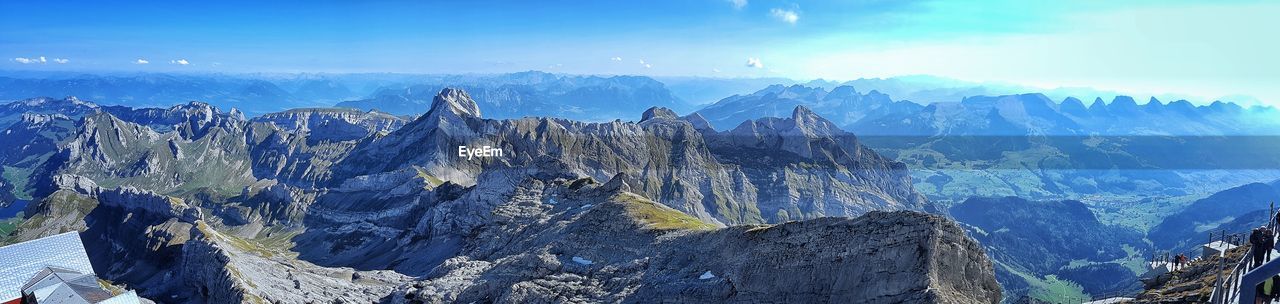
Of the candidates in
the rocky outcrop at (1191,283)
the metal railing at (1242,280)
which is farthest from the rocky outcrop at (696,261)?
the metal railing at (1242,280)

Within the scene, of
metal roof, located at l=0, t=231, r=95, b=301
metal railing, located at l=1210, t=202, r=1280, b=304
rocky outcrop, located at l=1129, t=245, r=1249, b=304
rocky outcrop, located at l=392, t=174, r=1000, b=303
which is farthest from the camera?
metal roof, located at l=0, t=231, r=95, b=301

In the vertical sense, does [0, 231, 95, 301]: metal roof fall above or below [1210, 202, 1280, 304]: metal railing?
below

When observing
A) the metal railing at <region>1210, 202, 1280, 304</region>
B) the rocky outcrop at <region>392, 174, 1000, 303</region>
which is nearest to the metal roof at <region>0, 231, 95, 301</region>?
the rocky outcrop at <region>392, 174, 1000, 303</region>

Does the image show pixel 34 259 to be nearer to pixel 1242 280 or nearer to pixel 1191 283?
pixel 1242 280

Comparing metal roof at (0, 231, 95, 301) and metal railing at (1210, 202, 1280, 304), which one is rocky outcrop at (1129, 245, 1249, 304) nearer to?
metal railing at (1210, 202, 1280, 304)

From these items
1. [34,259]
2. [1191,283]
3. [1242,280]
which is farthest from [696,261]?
[34,259]

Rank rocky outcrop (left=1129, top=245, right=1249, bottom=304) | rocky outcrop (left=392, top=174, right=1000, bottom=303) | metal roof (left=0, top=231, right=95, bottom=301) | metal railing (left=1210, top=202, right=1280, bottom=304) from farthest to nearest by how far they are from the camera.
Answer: metal roof (left=0, top=231, right=95, bottom=301) → rocky outcrop (left=392, top=174, right=1000, bottom=303) → rocky outcrop (left=1129, top=245, right=1249, bottom=304) → metal railing (left=1210, top=202, right=1280, bottom=304)

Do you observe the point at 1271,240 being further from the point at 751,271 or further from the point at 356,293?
the point at 356,293

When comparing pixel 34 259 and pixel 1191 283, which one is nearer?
pixel 1191 283
